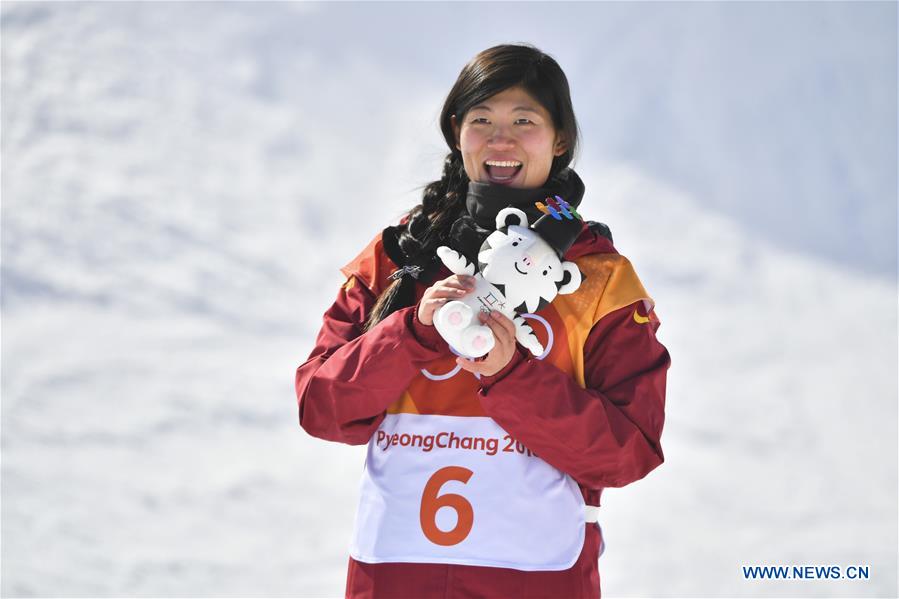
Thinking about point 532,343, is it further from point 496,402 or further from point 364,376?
point 364,376

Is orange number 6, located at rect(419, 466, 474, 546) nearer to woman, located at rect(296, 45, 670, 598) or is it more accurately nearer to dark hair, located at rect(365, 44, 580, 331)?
woman, located at rect(296, 45, 670, 598)

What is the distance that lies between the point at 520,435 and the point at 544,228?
1.17 feet

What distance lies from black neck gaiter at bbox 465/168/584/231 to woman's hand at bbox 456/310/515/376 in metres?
0.24

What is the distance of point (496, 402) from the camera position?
4.89 ft

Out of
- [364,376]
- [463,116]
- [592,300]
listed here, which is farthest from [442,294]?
[463,116]

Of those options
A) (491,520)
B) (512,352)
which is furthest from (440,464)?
(512,352)

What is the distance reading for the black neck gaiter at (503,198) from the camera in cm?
167

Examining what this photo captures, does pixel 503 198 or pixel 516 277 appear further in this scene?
pixel 503 198

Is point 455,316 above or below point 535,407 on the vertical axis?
above

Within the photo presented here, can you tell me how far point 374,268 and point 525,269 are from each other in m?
0.37

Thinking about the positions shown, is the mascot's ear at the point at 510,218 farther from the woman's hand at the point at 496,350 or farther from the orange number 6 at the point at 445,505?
the orange number 6 at the point at 445,505

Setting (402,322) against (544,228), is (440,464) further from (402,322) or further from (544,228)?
(544,228)

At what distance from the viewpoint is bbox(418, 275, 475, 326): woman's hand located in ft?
4.92

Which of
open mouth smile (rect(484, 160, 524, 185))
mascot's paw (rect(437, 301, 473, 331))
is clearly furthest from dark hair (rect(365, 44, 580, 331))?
mascot's paw (rect(437, 301, 473, 331))
